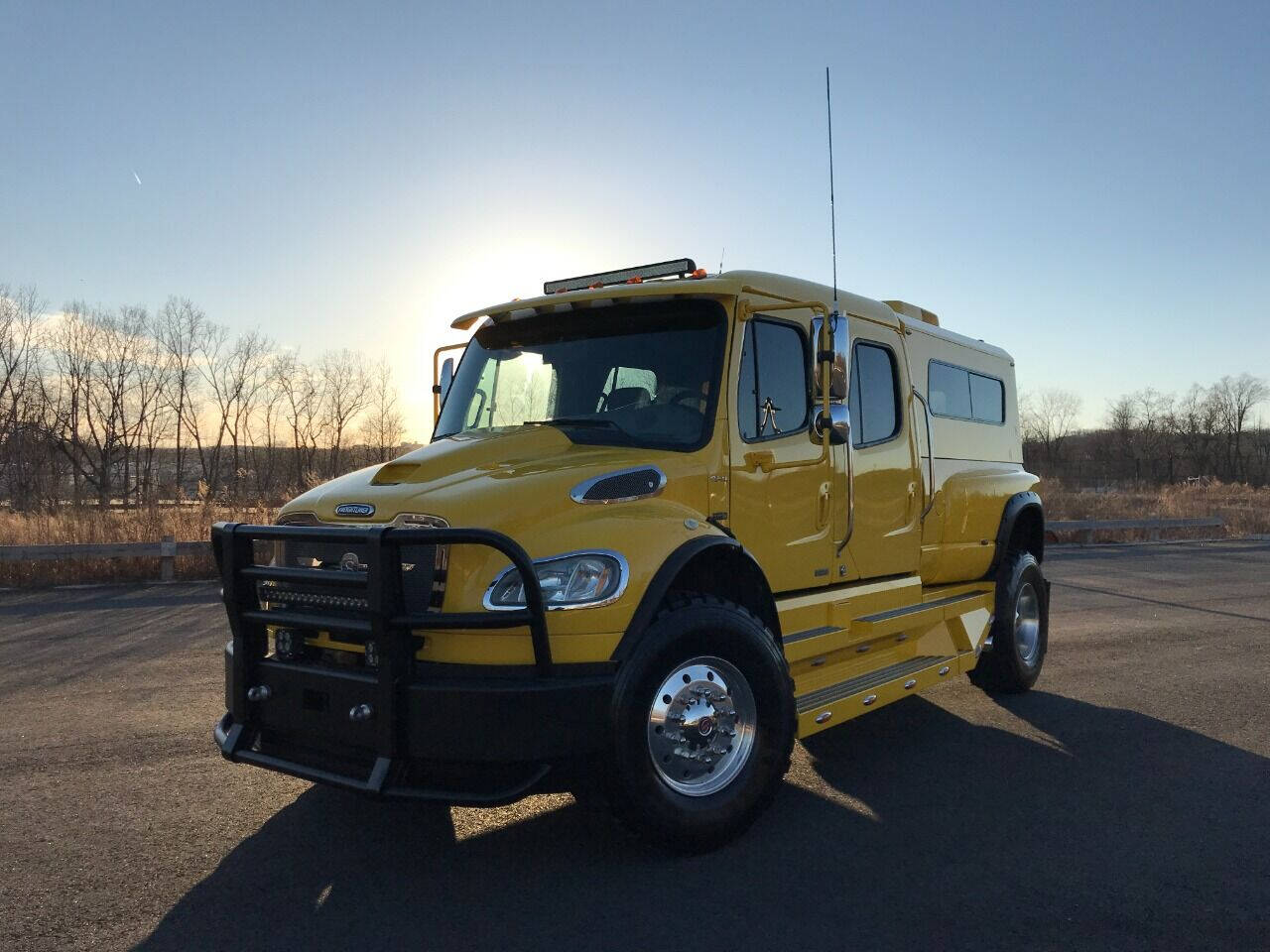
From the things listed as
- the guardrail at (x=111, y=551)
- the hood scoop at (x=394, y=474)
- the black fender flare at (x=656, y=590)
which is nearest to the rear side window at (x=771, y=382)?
the black fender flare at (x=656, y=590)

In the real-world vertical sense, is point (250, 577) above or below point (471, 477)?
below

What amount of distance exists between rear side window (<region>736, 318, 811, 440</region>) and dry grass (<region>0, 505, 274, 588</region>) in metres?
10.5

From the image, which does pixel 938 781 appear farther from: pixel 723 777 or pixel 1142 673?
pixel 1142 673

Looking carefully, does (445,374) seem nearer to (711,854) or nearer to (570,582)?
(570,582)

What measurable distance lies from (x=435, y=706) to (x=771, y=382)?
2361 mm

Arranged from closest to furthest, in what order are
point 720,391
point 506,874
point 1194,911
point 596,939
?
point 596,939
point 1194,911
point 506,874
point 720,391

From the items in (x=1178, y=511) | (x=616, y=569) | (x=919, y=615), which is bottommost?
(x=1178, y=511)

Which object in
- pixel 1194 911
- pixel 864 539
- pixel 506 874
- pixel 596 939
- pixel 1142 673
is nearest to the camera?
pixel 596 939

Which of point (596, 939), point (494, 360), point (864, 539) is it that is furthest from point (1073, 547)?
point (596, 939)

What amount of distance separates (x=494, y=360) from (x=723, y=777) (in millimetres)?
2551

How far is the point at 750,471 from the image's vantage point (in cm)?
445

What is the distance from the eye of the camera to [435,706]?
11.0 feet

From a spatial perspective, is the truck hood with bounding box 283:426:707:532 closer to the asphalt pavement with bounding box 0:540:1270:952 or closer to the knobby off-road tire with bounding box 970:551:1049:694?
the asphalt pavement with bounding box 0:540:1270:952

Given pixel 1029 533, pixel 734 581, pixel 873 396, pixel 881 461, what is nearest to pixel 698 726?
pixel 734 581
